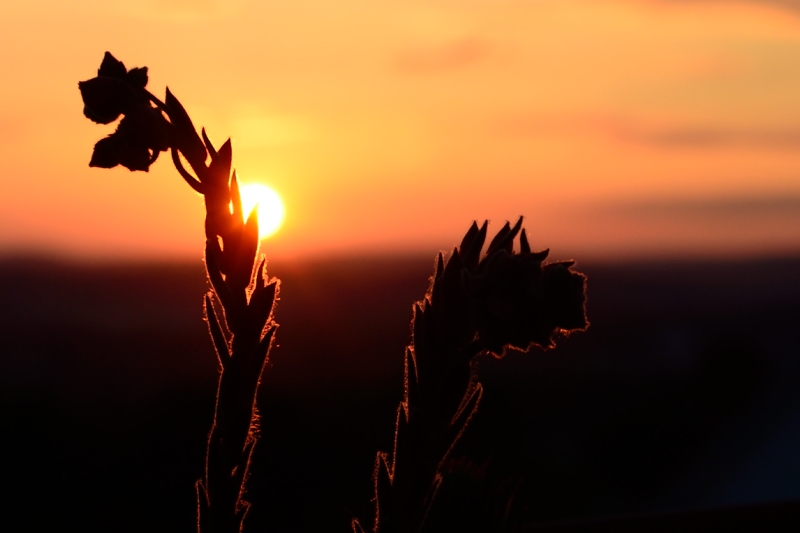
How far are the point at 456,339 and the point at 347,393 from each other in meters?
18.0

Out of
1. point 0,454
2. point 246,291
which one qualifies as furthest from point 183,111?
point 0,454

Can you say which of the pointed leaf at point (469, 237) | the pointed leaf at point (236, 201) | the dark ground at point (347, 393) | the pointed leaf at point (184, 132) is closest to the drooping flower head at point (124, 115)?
the pointed leaf at point (184, 132)

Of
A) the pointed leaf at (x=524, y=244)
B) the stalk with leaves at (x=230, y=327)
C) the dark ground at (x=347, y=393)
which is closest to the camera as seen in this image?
the stalk with leaves at (x=230, y=327)

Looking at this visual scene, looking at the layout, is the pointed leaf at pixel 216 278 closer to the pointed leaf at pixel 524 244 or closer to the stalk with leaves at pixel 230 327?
the stalk with leaves at pixel 230 327

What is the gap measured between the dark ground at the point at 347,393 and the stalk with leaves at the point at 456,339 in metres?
6.16

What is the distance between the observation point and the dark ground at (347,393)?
1213 centimetres

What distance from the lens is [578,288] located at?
858 millimetres

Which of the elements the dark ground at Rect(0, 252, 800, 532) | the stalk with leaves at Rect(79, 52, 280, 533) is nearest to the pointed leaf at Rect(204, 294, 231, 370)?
the stalk with leaves at Rect(79, 52, 280, 533)

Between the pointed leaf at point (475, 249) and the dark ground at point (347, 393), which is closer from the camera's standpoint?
the pointed leaf at point (475, 249)

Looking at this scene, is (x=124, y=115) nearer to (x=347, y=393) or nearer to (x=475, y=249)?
(x=475, y=249)

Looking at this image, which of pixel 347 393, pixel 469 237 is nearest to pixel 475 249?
pixel 469 237

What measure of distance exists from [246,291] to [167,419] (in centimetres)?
1676

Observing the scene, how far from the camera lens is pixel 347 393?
18672mm

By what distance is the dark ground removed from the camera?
12.1 m
